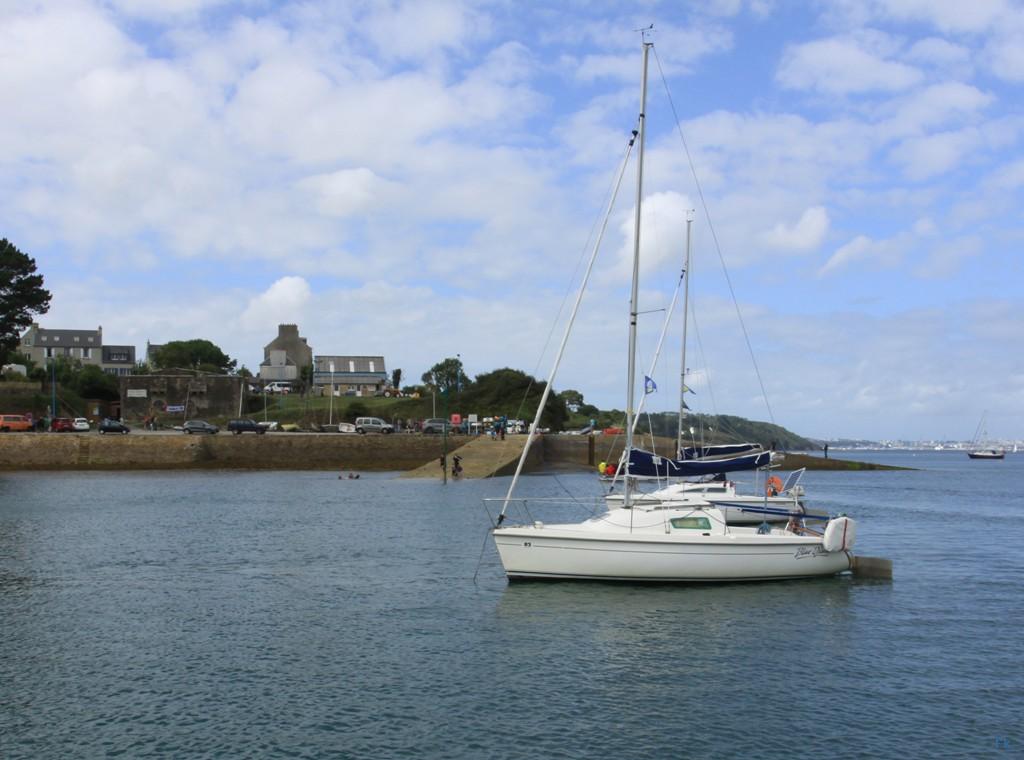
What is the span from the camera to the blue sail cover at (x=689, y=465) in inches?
1654

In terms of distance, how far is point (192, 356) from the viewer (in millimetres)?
166250

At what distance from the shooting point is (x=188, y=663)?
63.7 ft

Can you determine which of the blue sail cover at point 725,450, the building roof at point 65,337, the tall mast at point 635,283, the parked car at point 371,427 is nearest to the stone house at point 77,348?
the building roof at point 65,337

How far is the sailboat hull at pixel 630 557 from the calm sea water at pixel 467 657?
45cm

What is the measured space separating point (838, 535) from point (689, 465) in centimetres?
1646

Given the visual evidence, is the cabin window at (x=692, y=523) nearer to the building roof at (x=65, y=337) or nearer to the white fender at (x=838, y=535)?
the white fender at (x=838, y=535)

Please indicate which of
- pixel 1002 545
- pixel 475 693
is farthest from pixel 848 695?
pixel 1002 545

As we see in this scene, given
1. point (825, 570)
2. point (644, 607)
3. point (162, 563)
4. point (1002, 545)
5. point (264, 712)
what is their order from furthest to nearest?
point (1002, 545) < point (162, 563) < point (825, 570) < point (644, 607) < point (264, 712)

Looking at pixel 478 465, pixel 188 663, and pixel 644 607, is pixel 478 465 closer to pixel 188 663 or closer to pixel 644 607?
pixel 644 607

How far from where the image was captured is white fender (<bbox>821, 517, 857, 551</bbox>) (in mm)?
27672

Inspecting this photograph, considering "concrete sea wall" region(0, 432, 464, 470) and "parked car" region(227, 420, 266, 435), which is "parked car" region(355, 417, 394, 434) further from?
"parked car" region(227, 420, 266, 435)

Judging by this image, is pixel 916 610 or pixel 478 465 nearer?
pixel 916 610

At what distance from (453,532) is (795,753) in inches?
1009

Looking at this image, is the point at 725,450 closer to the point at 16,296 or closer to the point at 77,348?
the point at 16,296
